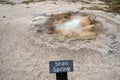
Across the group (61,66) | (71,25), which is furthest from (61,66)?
(71,25)

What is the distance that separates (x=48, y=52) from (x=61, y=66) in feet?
10.1

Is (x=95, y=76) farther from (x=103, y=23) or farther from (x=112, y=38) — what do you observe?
(x=103, y=23)

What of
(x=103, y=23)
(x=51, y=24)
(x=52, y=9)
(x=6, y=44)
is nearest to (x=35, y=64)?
(x=6, y=44)

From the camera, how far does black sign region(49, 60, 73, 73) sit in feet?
16.2

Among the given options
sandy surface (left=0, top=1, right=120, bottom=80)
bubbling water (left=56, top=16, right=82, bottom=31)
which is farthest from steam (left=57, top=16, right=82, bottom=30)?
sandy surface (left=0, top=1, right=120, bottom=80)

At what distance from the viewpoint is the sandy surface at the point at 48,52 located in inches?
273

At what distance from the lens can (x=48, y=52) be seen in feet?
26.2

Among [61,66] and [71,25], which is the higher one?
[61,66]

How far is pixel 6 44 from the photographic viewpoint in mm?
8555

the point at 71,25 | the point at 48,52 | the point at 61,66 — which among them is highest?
the point at 61,66

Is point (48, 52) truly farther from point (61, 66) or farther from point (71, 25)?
point (61, 66)

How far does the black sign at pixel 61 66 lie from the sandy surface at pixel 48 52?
1.81 meters

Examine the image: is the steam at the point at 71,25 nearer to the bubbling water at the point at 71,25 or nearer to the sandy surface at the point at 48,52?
the bubbling water at the point at 71,25

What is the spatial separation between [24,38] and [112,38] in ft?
9.36
